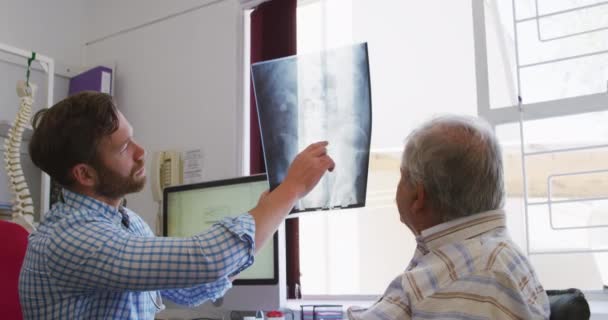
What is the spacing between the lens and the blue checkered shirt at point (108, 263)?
1.14 m

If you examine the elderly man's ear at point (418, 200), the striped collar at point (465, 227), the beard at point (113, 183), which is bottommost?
the striped collar at point (465, 227)

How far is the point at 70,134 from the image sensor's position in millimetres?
1271

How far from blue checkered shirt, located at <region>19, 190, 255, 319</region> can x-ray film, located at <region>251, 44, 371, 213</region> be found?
0.31 meters

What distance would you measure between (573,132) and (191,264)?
1.38 metres

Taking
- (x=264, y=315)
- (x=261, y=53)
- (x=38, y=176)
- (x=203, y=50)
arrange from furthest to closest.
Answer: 1. (x=38, y=176)
2. (x=203, y=50)
3. (x=261, y=53)
4. (x=264, y=315)

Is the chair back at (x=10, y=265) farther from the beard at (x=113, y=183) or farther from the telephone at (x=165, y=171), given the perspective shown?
the telephone at (x=165, y=171)

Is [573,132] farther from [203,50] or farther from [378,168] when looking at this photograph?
[203,50]

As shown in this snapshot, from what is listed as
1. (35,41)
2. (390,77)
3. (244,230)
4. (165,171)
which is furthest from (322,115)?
(35,41)

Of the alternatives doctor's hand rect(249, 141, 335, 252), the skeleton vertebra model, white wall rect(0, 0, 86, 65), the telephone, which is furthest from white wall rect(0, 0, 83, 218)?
doctor's hand rect(249, 141, 335, 252)

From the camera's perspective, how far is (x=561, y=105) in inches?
75.3

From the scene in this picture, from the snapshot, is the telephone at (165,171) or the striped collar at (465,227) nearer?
the striped collar at (465,227)

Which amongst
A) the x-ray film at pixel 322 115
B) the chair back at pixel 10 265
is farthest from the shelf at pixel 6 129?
the x-ray film at pixel 322 115

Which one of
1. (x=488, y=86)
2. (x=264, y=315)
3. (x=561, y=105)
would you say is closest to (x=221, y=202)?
(x=264, y=315)

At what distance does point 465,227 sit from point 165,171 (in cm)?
194
